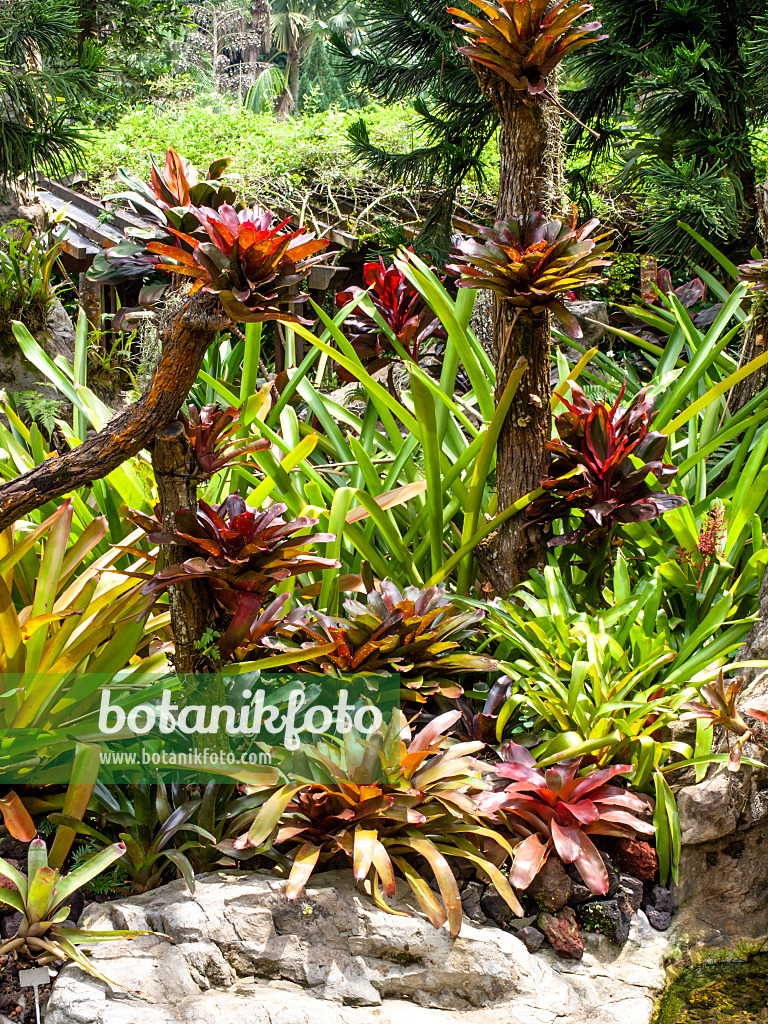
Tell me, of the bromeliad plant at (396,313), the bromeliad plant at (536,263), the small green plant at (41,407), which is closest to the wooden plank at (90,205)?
the small green plant at (41,407)

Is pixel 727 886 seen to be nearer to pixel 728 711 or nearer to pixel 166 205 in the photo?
pixel 728 711

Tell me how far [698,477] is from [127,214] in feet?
12.7

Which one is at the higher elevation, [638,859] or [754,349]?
[754,349]

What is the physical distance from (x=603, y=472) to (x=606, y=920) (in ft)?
3.54

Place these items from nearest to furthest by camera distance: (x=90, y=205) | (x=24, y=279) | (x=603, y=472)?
1. (x=603, y=472)
2. (x=24, y=279)
3. (x=90, y=205)

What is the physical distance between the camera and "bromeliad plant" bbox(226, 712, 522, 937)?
58.3 inches

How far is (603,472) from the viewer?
2090 millimetres

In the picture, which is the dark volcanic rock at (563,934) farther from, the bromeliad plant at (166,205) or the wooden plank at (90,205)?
the wooden plank at (90,205)

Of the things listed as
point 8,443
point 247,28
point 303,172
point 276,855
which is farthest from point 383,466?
point 247,28

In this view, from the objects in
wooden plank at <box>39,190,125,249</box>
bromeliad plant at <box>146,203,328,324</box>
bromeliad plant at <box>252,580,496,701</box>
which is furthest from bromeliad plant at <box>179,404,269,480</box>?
wooden plank at <box>39,190,125,249</box>

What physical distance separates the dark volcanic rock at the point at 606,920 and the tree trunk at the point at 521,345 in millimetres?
902

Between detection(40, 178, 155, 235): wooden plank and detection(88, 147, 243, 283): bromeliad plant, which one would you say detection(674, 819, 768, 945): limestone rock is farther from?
detection(40, 178, 155, 235): wooden plank

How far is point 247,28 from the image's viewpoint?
2362cm

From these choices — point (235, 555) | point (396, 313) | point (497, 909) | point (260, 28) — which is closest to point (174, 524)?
point (235, 555)
